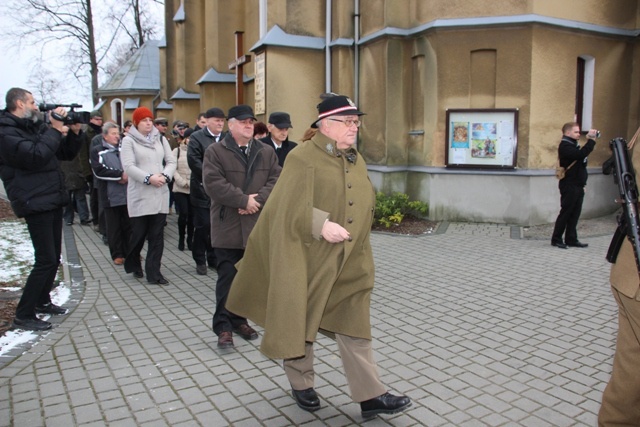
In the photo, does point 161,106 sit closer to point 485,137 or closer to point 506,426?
point 485,137

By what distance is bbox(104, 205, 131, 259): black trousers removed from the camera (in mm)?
8305

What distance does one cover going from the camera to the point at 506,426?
11.8 feet

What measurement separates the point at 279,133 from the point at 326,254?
4.18 meters

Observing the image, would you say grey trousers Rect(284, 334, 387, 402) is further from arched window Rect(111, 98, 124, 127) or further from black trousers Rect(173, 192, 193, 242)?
arched window Rect(111, 98, 124, 127)

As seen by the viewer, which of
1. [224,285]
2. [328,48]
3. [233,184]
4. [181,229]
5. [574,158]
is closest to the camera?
[224,285]

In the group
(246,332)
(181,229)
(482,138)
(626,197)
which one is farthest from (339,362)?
(482,138)

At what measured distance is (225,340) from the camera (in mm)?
4898

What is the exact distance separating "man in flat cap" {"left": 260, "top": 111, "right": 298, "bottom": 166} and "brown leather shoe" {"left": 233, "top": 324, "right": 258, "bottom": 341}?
2628mm

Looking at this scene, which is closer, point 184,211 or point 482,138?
point 184,211

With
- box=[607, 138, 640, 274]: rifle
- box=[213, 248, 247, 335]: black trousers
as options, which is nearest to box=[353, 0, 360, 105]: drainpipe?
box=[213, 248, 247, 335]: black trousers

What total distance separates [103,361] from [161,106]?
2671 centimetres

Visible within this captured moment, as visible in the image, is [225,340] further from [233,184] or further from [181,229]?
[181,229]

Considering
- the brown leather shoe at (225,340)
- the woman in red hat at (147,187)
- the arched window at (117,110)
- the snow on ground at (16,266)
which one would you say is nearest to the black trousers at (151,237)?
the woman in red hat at (147,187)

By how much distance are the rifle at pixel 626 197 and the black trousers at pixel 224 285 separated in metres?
3.12
